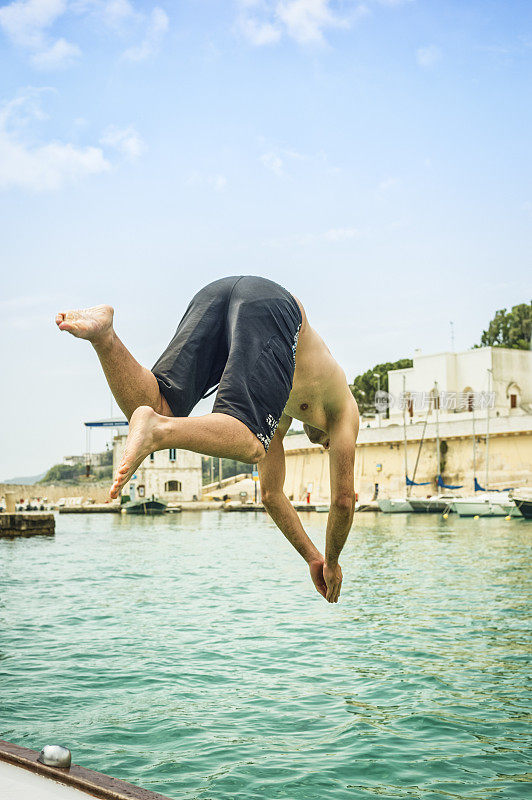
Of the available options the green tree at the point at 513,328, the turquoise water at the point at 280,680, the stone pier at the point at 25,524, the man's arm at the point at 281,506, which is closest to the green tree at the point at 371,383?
the green tree at the point at 513,328

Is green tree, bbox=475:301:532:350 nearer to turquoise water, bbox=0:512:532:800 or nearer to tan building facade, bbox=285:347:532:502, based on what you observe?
tan building facade, bbox=285:347:532:502

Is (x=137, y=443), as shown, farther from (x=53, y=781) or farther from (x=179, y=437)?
(x=53, y=781)

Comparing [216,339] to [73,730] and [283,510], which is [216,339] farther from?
[73,730]

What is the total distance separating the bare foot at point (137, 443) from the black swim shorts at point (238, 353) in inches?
12.8

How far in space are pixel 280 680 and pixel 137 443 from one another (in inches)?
403

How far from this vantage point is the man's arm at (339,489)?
429 cm

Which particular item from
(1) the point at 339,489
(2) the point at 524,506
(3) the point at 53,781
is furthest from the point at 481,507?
(3) the point at 53,781

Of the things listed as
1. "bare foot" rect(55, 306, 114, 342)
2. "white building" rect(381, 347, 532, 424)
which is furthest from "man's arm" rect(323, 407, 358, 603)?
"white building" rect(381, 347, 532, 424)

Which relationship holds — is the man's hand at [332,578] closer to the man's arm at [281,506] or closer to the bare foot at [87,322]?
the man's arm at [281,506]

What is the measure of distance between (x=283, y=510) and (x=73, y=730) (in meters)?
6.08

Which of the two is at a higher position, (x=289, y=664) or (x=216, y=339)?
(x=216, y=339)

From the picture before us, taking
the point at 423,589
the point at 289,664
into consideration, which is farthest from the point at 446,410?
the point at 289,664

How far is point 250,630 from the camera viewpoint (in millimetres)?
16844

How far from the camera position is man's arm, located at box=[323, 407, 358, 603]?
4.29 meters
